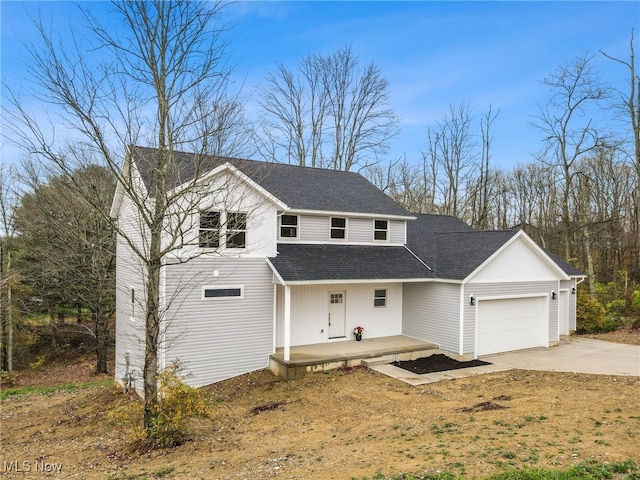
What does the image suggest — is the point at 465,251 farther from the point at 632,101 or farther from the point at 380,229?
the point at 632,101

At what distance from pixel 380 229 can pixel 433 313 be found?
12.7 ft

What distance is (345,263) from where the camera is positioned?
1433 centimetres

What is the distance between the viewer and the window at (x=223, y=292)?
1207cm

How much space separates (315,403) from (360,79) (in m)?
27.4

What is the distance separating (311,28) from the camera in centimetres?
1603

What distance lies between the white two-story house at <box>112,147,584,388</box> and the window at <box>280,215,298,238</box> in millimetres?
39

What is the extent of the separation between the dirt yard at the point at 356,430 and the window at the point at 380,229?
5794 mm

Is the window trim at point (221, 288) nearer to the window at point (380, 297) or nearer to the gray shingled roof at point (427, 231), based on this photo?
the window at point (380, 297)

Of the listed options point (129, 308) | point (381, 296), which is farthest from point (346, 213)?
point (129, 308)

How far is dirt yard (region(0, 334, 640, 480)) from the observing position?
21.0ft

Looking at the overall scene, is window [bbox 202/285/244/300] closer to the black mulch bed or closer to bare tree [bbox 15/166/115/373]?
the black mulch bed

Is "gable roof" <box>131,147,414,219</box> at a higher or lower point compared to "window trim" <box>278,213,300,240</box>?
higher

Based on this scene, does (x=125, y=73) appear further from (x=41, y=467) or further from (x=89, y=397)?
(x=89, y=397)

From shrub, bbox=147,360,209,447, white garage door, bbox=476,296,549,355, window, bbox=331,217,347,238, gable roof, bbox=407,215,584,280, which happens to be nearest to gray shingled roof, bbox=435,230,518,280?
gable roof, bbox=407,215,584,280
